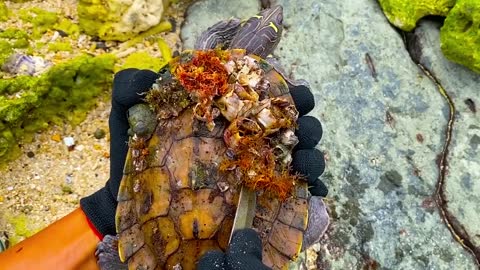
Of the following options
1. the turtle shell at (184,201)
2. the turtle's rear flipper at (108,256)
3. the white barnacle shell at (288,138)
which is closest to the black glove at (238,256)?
the turtle shell at (184,201)

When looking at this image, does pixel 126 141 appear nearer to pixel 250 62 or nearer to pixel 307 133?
pixel 250 62

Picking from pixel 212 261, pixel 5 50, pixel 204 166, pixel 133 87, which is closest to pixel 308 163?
pixel 204 166

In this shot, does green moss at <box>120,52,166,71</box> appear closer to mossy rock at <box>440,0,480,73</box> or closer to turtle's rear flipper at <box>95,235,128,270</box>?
turtle's rear flipper at <box>95,235,128,270</box>

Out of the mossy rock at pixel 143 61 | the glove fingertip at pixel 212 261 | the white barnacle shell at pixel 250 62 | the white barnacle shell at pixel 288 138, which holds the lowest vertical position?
the mossy rock at pixel 143 61

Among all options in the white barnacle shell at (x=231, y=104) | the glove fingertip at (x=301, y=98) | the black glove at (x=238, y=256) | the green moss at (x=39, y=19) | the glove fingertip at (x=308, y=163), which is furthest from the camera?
the green moss at (x=39, y=19)

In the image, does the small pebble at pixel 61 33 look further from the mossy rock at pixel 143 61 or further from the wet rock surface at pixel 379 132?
the wet rock surface at pixel 379 132

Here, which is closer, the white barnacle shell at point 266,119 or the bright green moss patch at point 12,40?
the white barnacle shell at point 266,119

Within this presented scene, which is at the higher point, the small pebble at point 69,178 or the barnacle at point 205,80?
the barnacle at point 205,80

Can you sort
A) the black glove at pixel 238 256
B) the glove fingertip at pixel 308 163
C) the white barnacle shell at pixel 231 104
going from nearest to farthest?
the black glove at pixel 238 256 < the white barnacle shell at pixel 231 104 < the glove fingertip at pixel 308 163
